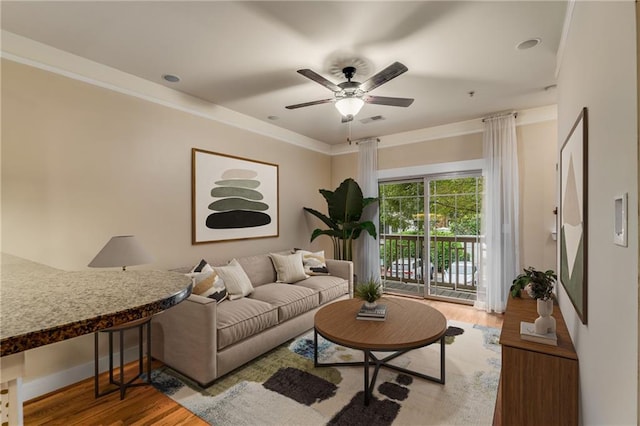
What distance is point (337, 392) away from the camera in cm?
221

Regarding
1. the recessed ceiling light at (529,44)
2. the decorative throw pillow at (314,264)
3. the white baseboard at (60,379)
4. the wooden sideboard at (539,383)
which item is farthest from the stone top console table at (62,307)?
the decorative throw pillow at (314,264)

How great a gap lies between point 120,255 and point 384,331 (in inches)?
82.4

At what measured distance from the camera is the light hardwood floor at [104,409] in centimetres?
195

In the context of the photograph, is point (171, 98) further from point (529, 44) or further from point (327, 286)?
point (529, 44)

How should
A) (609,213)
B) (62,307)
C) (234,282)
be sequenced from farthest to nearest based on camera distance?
1. (234,282)
2. (609,213)
3. (62,307)

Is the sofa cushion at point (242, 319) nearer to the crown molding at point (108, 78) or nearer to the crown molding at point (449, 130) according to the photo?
the crown molding at point (108, 78)

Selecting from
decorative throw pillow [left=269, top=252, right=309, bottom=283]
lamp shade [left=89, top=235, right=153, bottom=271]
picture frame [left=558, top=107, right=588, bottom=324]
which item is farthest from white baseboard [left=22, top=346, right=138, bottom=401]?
picture frame [left=558, top=107, right=588, bottom=324]

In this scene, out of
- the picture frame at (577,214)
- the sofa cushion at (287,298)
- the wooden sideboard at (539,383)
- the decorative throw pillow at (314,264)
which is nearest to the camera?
the picture frame at (577,214)

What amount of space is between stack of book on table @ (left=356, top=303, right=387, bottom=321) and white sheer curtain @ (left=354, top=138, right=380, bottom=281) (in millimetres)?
2365

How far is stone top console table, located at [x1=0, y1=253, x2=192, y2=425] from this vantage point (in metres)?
0.50

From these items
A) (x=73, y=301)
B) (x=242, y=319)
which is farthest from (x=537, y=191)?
(x=73, y=301)

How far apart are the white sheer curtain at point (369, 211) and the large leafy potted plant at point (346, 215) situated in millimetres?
175

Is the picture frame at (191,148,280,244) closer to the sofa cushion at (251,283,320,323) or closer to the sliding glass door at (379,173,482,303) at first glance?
the sofa cushion at (251,283,320,323)

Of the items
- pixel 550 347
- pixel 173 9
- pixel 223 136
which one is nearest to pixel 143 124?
pixel 223 136
